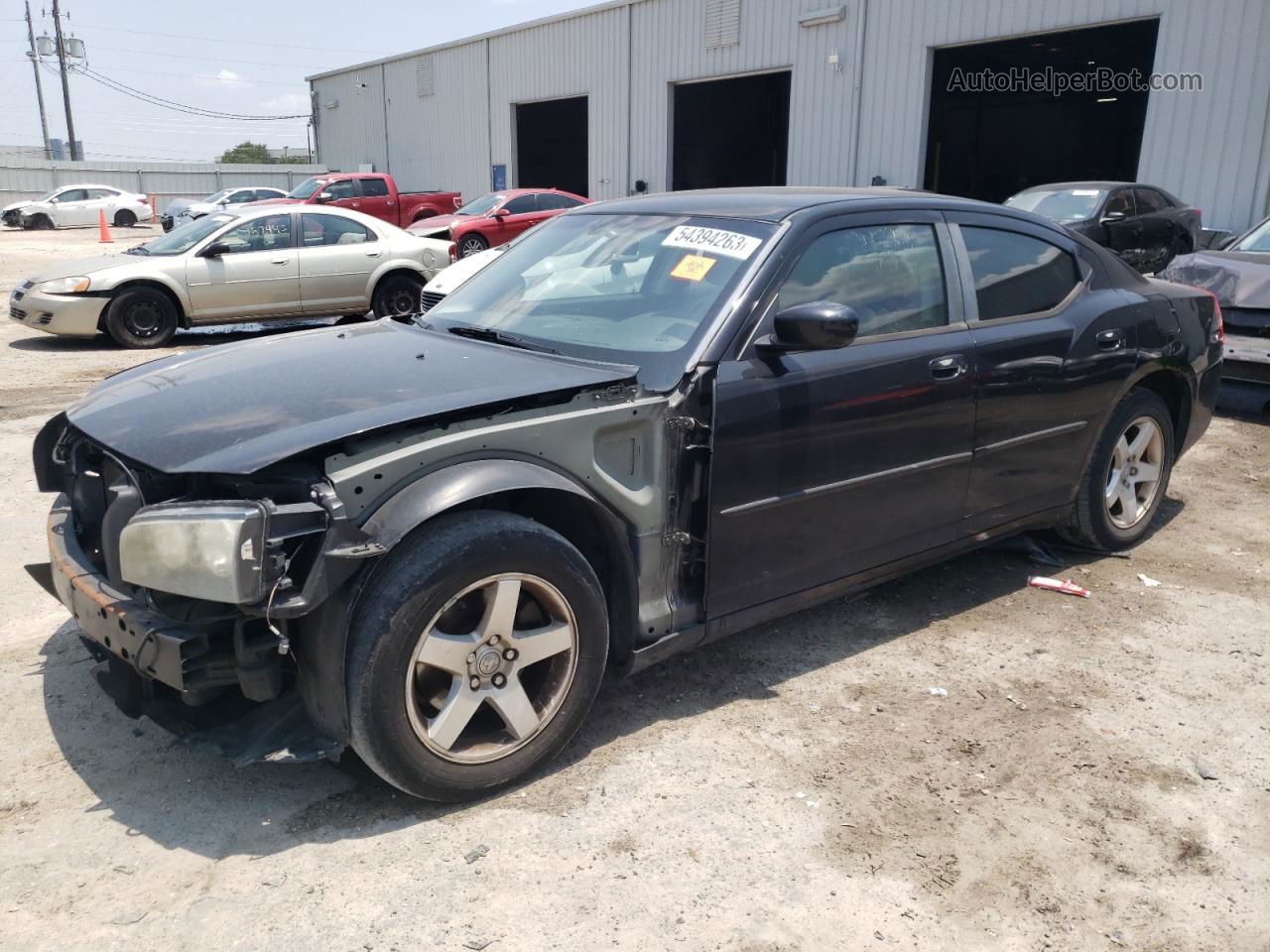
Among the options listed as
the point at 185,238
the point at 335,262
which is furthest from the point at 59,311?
the point at 335,262

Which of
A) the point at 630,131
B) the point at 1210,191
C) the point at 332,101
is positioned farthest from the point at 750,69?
the point at 332,101

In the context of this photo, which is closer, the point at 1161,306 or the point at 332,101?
the point at 1161,306

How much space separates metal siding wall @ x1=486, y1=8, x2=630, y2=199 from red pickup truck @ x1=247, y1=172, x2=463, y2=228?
3747 mm

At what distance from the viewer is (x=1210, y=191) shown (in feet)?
48.4

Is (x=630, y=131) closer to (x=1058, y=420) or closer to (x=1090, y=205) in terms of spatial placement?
(x=1090, y=205)

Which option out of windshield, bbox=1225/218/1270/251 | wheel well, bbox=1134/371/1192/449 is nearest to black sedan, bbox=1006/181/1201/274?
windshield, bbox=1225/218/1270/251

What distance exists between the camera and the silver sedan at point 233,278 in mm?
10555

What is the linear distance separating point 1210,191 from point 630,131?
1349 cm

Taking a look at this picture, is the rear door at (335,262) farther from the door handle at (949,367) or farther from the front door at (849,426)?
the door handle at (949,367)

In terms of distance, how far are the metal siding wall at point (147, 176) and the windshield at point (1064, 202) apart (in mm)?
33070

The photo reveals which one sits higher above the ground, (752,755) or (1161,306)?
(1161,306)

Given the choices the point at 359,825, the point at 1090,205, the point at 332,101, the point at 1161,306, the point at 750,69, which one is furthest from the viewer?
the point at 332,101

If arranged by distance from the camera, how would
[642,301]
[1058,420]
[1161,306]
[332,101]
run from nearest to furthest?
[642,301]
[1058,420]
[1161,306]
[332,101]

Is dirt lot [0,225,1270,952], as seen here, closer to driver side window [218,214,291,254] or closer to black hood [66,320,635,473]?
black hood [66,320,635,473]
